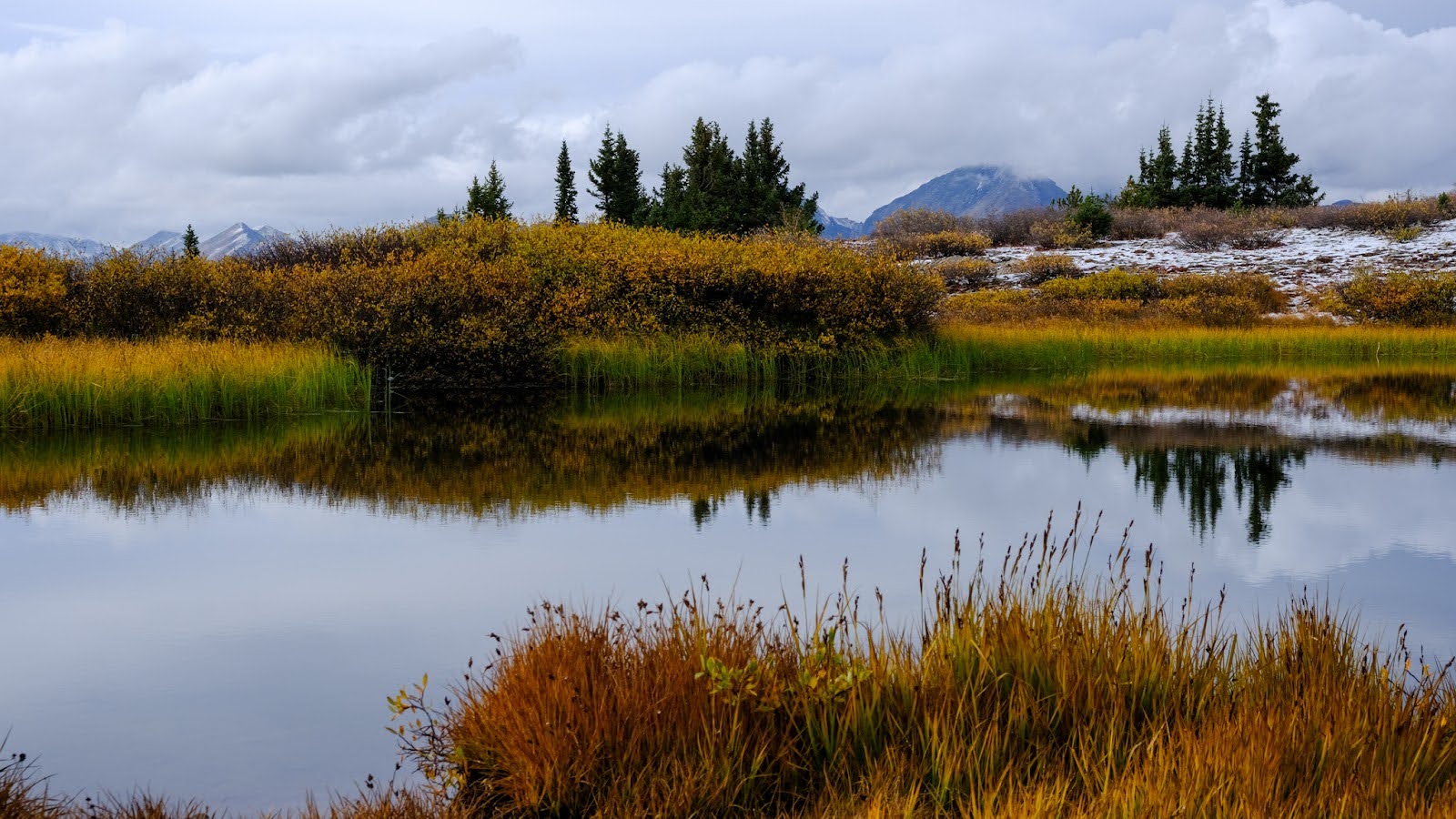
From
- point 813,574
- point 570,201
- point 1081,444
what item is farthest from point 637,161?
point 813,574

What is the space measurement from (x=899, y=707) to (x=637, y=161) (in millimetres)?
57359

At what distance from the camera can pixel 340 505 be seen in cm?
928

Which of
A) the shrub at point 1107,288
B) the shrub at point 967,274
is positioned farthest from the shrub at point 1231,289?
the shrub at point 967,274

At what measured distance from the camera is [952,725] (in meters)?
3.90

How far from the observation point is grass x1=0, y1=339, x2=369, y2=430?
13977 millimetres

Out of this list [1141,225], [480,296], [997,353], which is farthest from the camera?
[1141,225]


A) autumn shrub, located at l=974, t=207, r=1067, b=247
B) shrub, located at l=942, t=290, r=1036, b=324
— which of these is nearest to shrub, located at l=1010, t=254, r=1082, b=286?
shrub, located at l=942, t=290, r=1036, b=324

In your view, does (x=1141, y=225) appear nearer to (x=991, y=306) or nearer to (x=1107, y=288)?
(x=1107, y=288)

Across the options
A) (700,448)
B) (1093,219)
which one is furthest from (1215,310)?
(700,448)

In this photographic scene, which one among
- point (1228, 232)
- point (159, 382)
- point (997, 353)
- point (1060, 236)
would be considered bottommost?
point (159, 382)

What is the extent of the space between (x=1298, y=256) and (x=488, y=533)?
36401mm

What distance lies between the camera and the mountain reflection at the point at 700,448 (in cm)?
966

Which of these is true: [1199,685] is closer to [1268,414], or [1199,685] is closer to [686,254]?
[1268,414]

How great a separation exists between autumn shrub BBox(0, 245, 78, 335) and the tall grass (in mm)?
17648
